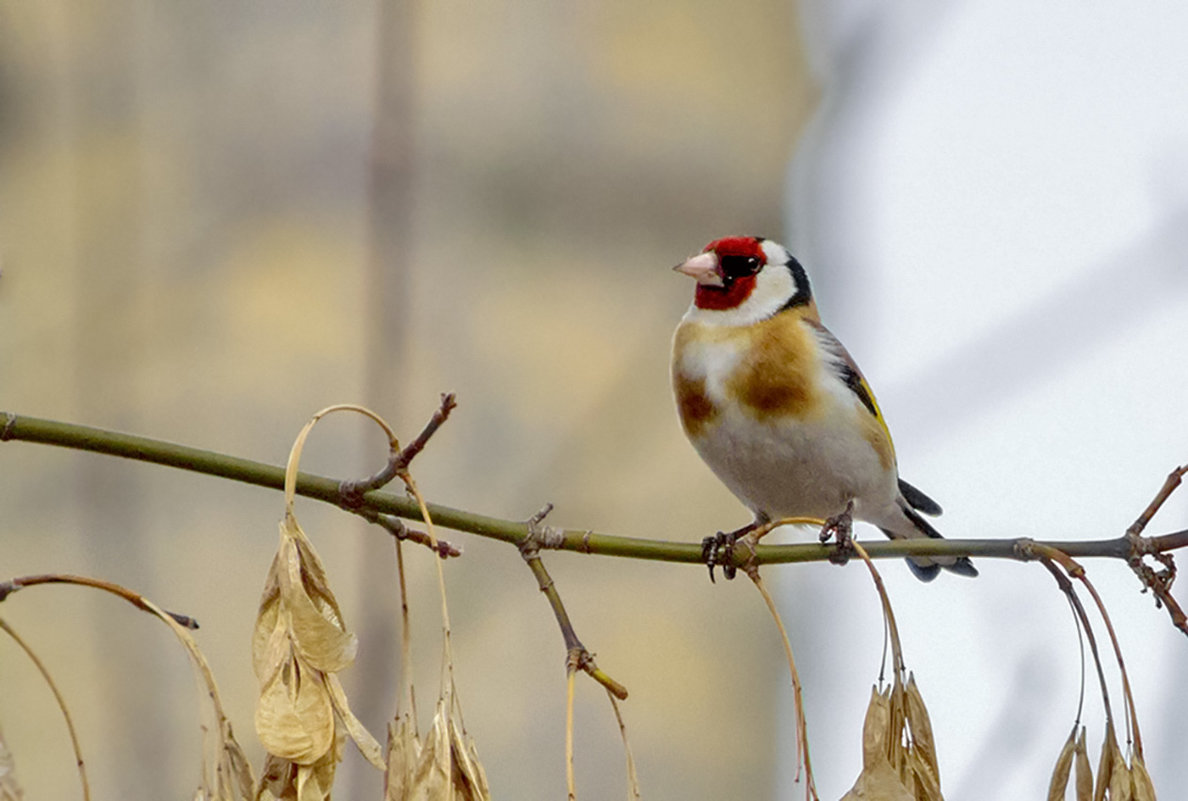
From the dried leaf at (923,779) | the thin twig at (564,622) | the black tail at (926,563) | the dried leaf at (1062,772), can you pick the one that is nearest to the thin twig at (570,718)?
the thin twig at (564,622)

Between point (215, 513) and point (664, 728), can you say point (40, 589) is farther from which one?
point (664, 728)

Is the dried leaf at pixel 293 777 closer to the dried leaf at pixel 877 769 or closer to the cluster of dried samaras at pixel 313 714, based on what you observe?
the cluster of dried samaras at pixel 313 714

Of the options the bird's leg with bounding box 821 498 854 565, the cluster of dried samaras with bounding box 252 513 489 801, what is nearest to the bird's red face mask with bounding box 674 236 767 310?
the bird's leg with bounding box 821 498 854 565

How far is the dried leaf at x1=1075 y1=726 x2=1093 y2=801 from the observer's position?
0.94m

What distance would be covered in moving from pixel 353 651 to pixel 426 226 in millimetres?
1787

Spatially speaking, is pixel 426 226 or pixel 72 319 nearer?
pixel 72 319

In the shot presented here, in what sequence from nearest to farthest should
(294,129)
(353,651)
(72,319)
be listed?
(353,651) < (72,319) < (294,129)

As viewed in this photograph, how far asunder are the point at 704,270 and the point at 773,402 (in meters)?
0.23

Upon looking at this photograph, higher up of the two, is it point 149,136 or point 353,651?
point 149,136

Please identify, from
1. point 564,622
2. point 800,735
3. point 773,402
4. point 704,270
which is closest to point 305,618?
point 564,622

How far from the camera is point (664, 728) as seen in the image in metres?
2.68

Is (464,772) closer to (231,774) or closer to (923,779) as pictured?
(231,774)

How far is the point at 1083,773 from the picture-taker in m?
0.96

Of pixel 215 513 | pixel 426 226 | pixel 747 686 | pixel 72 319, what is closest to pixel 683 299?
pixel 426 226
